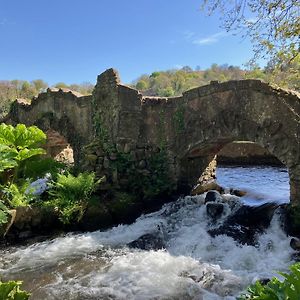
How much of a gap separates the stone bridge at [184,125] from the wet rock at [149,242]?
239 cm

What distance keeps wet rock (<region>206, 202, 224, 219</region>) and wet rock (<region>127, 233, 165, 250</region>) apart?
1.59 meters

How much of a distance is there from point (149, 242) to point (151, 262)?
4.12 ft

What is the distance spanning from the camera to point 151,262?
7137 mm

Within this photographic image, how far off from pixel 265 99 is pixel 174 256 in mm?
4100

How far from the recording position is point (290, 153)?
8.20 meters

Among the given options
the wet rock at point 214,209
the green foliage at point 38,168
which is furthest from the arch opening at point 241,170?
the green foliage at point 38,168

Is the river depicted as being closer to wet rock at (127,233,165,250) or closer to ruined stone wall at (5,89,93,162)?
wet rock at (127,233,165,250)

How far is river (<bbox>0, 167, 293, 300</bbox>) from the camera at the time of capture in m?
5.97

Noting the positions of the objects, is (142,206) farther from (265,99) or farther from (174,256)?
(265,99)

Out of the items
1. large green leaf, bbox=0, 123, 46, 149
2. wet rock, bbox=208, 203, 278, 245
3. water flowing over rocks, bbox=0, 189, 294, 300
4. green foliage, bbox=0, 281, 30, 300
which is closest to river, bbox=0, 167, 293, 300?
water flowing over rocks, bbox=0, 189, 294, 300

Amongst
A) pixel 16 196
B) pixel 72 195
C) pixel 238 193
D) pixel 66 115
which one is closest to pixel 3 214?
pixel 16 196

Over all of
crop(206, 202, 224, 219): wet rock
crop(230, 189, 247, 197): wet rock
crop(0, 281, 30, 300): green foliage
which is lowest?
crop(206, 202, 224, 219): wet rock

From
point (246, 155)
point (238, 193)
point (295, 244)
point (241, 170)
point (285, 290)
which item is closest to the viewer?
point (285, 290)

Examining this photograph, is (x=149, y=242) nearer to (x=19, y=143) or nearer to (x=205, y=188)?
(x=205, y=188)
